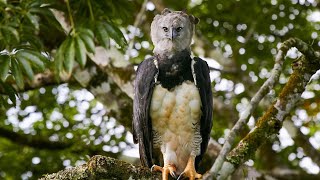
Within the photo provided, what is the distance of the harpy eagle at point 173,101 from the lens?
11.4 ft

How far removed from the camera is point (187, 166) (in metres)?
3.55

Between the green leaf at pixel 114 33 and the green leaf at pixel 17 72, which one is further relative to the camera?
the green leaf at pixel 114 33

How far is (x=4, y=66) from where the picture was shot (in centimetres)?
333

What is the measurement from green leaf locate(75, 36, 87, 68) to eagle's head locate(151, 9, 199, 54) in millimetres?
466

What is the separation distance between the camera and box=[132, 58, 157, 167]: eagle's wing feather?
3.49 meters

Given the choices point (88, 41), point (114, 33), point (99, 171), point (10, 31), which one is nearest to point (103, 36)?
point (114, 33)

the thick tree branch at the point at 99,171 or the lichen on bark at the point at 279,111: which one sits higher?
the lichen on bark at the point at 279,111

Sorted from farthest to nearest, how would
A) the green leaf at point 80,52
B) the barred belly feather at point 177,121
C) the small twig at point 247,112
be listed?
the barred belly feather at point 177,121 → the green leaf at point 80,52 → the small twig at point 247,112

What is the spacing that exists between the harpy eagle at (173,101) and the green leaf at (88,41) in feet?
1.12

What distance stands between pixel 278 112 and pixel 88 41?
1.20m

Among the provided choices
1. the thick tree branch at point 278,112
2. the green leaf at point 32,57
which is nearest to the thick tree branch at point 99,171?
the thick tree branch at point 278,112

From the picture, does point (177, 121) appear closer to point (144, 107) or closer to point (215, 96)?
point (144, 107)

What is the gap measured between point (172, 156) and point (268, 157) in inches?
84.0

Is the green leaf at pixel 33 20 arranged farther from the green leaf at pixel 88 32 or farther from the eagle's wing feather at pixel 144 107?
the eagle's wing feather at pixel 144 107
